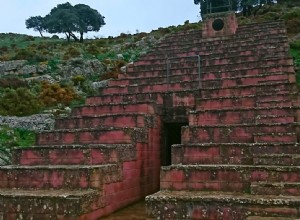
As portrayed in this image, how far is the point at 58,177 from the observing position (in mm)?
6863

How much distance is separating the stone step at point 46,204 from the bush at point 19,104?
9289mm

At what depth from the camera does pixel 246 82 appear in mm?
11891

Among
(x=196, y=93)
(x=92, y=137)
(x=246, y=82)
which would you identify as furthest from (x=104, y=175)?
(x=246, y=82)

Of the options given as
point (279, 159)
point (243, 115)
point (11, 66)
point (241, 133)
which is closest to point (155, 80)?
point (243, 115)

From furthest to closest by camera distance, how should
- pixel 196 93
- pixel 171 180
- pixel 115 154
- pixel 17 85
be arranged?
pixel 17 85, pixel 196 93, pixel 115 154, pixel 171 180

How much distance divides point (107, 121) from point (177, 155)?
2.78m

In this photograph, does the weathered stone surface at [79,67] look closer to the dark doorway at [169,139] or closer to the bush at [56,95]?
the bush at [56,95]

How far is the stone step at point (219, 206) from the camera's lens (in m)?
5.12

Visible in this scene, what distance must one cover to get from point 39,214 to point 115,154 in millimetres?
2011

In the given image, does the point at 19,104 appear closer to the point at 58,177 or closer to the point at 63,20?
the point at 58,177

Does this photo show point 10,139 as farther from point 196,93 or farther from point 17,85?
point 17,85

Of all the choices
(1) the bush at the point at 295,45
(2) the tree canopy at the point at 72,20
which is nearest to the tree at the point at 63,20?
(2) the tree canopy at the point at 72,20

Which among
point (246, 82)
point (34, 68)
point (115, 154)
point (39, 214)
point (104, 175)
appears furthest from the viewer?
point (34, 68)

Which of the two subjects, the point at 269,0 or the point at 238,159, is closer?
the point at 238,159
